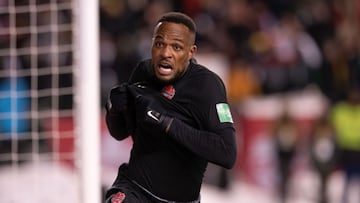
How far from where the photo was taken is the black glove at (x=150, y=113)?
3.87m

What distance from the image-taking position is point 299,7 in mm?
10516

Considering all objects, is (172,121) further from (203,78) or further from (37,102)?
(37,102)

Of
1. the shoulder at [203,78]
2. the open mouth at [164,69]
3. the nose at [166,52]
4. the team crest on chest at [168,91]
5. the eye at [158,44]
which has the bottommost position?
the team crest on chest at [168,91]

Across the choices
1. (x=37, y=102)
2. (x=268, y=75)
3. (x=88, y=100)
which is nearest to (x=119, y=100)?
(x=88, y=100)

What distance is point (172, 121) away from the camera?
387 centimetres

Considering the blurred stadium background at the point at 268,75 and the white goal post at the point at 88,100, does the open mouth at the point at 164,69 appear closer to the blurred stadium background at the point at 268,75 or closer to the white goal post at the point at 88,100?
the white goal post at the point at 88,100

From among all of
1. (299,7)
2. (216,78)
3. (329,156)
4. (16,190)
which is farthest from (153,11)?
(216,78)

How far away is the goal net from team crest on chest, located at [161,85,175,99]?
2382 mm

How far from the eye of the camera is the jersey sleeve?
386 cm

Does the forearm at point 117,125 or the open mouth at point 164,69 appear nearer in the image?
the open mouth at point 164,69

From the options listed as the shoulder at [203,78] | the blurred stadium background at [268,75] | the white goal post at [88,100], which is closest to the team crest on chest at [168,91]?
the shoulder at [203,78]

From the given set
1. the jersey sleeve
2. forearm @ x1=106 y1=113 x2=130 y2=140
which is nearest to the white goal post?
forearm @ x1=106 y1=113 x2=130 y2=140

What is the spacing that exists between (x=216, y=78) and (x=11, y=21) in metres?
4.55

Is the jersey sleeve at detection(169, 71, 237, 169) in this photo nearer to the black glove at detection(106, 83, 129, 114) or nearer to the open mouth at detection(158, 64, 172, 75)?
the open mouth at detection(158, 64, 172, 75)
